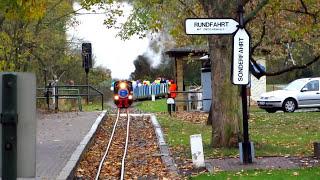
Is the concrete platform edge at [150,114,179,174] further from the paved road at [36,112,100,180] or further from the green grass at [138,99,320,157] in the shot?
the paved road at [36,112,100,180]

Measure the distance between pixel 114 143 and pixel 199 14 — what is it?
25.1ft

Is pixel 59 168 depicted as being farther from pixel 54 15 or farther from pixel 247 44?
pixel 54 15

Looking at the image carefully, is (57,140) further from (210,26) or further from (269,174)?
(269,174)

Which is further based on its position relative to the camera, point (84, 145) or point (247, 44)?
point (84, 145)

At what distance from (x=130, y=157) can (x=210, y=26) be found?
4.14m

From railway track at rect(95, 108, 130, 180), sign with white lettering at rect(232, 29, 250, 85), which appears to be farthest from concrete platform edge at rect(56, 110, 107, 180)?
sign with white lettering at rect(232, 29, 250, 85)

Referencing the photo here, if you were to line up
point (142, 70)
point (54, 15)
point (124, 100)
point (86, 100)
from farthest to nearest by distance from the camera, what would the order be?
1. point (142, 70)
2. point (86, 100)
3. point (124, 100)
4. point (54, 15)

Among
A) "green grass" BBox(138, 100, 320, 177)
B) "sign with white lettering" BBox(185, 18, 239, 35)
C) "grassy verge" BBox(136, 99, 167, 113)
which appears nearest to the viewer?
"green grass" BBox(138, 100, 320, 177)

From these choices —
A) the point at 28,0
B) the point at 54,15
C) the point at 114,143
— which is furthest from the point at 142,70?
the point at 28,0

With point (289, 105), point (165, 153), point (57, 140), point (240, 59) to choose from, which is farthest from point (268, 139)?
point (289, 105)

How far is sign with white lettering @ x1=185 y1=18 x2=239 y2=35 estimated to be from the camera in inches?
472

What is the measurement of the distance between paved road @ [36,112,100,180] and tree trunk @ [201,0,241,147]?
11.4 feet

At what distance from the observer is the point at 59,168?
11.6 meters

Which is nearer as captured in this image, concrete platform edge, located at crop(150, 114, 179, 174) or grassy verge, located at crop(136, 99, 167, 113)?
concrete platform edge, located at crop(150, 114, 179, 174)
